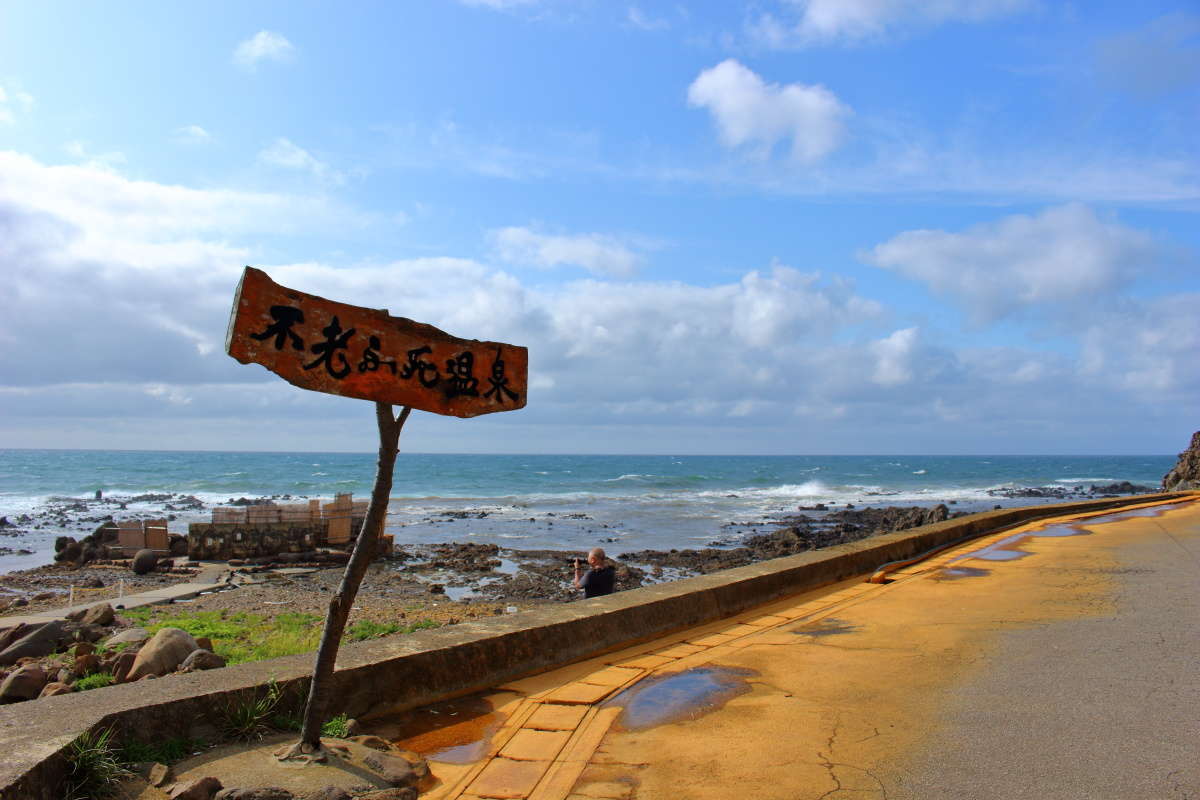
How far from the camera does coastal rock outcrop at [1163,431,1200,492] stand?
36.7m

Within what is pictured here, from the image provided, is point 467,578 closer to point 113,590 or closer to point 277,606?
point 277,606

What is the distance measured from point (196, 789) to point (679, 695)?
244 cm

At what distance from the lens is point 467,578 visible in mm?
17391

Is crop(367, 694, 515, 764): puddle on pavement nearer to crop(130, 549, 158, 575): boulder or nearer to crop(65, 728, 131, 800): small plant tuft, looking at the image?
crop(65, 728, 131, 800): small plant tuft

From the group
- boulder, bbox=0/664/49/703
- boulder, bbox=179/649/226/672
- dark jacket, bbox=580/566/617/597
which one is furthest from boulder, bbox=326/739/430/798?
dark jacket, bbox=580/566/617/597

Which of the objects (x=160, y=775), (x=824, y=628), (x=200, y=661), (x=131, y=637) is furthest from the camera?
(x=131, y=637)

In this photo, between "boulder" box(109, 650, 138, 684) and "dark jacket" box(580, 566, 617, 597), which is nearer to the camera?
"boulder" box(109, 650, 138, 684)

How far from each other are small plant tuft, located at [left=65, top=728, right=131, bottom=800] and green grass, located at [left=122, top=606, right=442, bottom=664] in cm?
335

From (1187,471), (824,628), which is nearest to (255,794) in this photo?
(824,628)

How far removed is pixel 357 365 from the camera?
3.52 metres

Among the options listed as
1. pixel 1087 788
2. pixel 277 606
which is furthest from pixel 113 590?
pixel 1087 788

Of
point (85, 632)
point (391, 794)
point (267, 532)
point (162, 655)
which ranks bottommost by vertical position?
point (267, 532)

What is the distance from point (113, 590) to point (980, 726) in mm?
15479

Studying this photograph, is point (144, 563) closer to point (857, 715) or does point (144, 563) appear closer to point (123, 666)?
point (123, 666)
